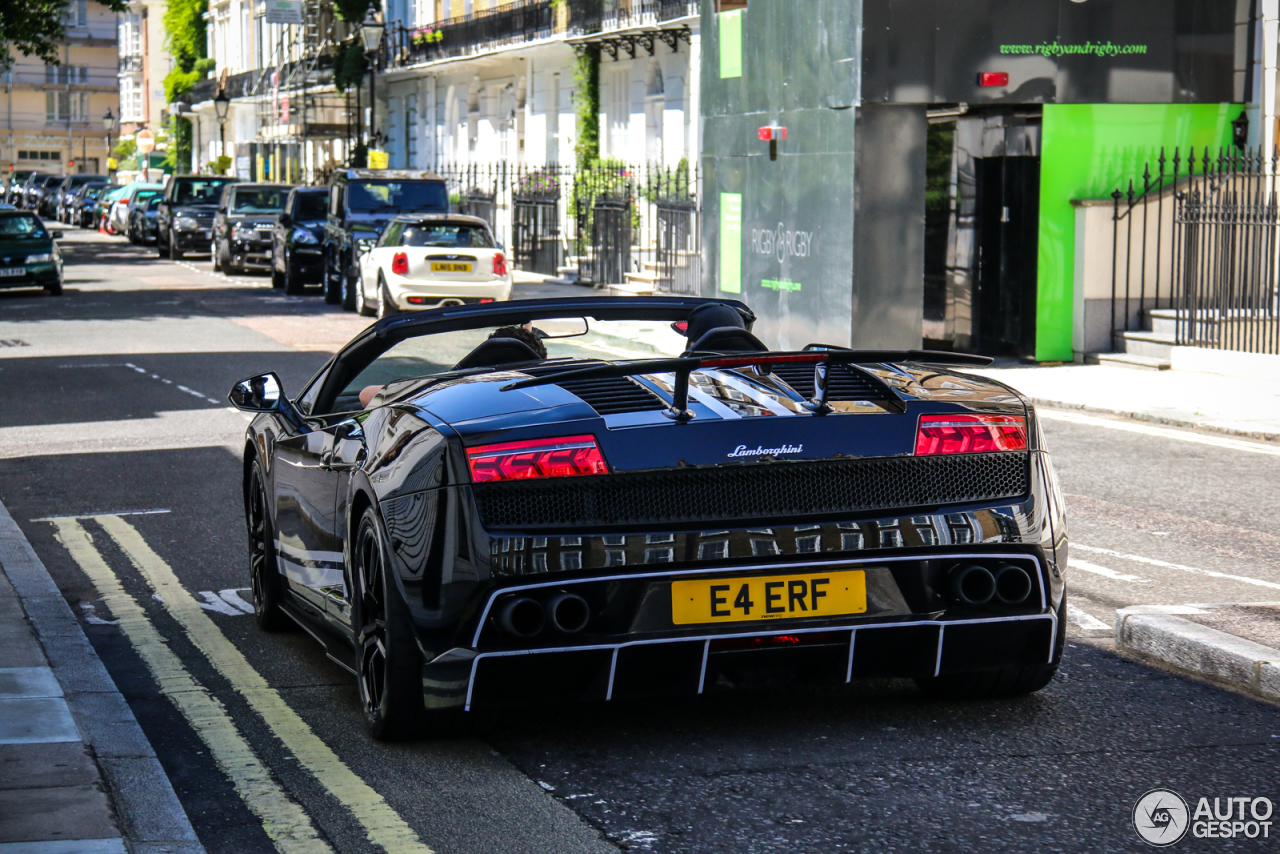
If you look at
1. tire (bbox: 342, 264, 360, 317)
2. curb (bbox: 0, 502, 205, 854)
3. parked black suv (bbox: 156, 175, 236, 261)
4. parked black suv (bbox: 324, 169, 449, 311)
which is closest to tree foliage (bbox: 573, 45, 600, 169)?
parked black suv (bbox: 156, 175, 236, 261)

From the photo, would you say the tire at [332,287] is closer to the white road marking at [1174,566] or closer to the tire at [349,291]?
the tire at [349,291]

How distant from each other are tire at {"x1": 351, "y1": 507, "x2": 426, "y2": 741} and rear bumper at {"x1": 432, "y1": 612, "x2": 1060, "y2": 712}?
0.10m

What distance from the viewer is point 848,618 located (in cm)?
458

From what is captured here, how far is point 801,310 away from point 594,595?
15249mm

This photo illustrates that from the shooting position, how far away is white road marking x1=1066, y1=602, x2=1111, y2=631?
6.38 metres

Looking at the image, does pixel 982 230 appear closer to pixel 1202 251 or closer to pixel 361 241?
pixel 1202 251

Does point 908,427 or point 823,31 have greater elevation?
point 823,31

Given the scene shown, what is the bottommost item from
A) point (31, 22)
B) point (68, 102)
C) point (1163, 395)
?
point (1163, 395)

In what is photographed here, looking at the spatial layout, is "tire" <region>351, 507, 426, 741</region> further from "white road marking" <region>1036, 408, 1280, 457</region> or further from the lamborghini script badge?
"white road marking" <region>1036, 408, 1280, 457</region>

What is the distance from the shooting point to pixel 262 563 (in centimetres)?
659

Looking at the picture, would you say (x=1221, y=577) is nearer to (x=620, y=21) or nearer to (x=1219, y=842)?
(x=1219, y=842)

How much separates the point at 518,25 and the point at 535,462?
40794mm

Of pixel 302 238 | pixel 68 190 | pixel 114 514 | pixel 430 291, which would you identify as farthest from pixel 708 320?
pixel 68 190

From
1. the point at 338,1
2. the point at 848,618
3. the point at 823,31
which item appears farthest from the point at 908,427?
the point at 338,1
